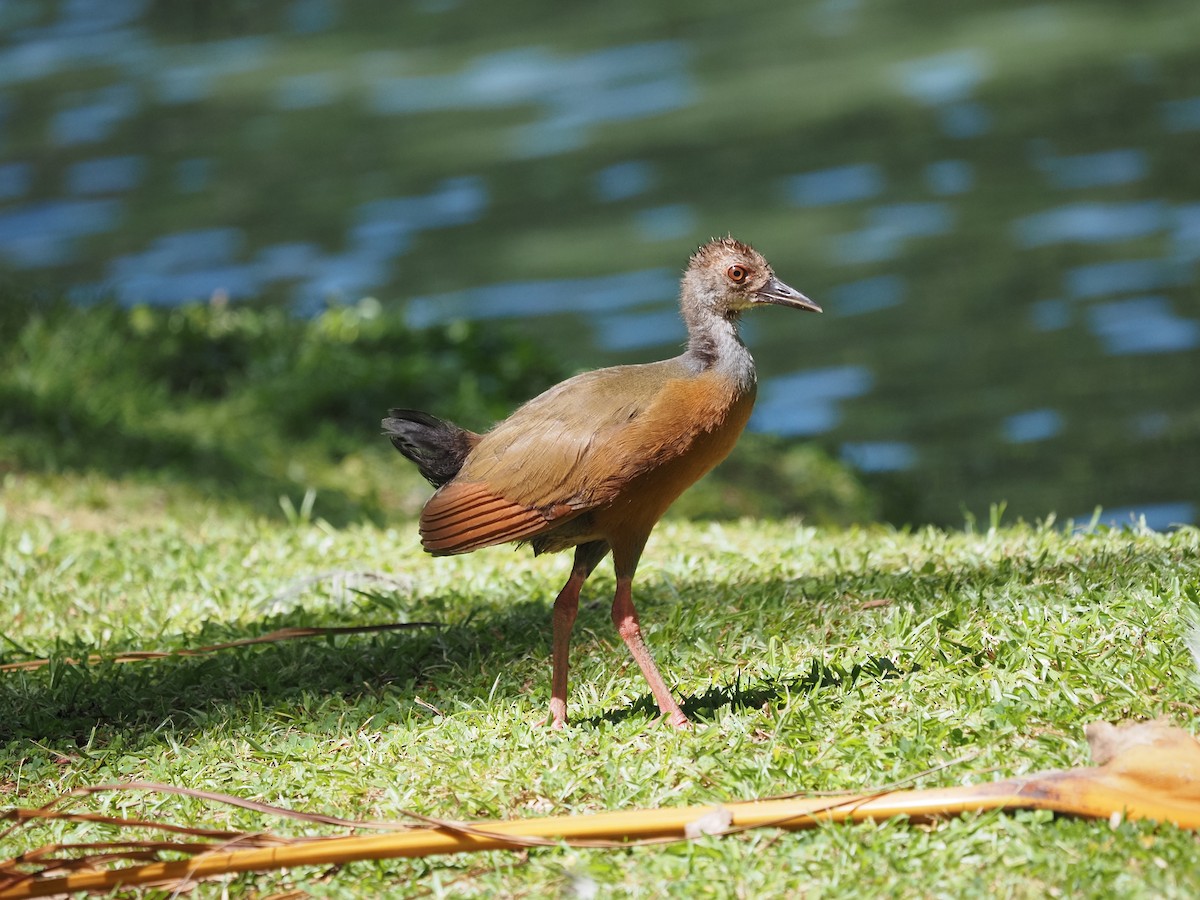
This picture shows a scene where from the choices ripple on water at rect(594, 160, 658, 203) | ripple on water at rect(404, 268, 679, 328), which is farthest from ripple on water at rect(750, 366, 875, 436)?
ripple on water at rect(594, 160, 658, 203)

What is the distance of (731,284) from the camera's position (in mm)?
4746

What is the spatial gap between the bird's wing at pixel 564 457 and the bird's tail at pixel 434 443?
198 mm

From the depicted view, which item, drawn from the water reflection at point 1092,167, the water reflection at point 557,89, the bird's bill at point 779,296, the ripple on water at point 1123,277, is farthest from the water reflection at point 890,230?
the bird's bill at point 779,296

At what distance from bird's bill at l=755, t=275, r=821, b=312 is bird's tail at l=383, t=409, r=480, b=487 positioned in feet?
3.24

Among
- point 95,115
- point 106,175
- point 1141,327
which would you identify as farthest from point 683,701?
point 95,115

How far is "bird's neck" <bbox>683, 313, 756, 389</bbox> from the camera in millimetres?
4520

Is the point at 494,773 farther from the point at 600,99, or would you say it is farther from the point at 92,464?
the point at 600,99

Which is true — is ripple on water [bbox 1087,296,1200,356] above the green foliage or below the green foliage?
below

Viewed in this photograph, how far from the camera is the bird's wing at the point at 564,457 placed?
4.26 metres

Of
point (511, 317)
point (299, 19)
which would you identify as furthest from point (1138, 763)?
point (299, 19)

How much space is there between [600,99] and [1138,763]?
16.3 metres

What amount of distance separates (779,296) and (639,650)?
1199 millimetres

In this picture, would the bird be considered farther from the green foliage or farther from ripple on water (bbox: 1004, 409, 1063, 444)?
ripple on water (bbox: 1004, 409, 1063, 444)

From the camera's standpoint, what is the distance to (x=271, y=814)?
393 centimetres
